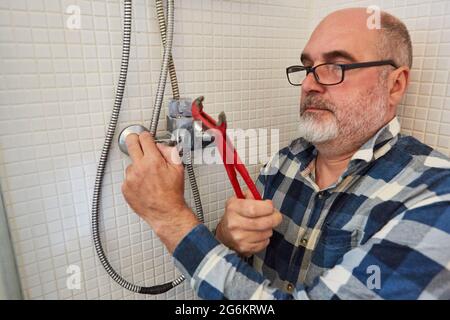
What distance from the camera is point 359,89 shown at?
0.65 m

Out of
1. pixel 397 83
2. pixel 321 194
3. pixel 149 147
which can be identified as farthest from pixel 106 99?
pixel 397 83

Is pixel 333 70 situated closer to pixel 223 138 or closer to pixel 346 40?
pixel 346 40

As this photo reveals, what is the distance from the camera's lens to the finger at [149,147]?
538 mm

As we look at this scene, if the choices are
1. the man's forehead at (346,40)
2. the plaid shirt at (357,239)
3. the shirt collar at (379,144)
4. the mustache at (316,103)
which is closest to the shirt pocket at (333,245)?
the plaid shirt at (357,239)

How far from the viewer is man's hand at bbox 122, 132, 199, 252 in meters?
0.53

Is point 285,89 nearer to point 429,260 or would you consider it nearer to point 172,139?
point 172,139

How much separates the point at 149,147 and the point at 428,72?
0.65 meters

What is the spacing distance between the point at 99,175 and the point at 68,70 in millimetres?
205

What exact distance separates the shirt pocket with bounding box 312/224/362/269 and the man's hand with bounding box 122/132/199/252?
269mm

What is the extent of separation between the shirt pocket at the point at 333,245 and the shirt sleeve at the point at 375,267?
8 centimetres

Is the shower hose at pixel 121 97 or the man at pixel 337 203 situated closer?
the man at pixel 337 203

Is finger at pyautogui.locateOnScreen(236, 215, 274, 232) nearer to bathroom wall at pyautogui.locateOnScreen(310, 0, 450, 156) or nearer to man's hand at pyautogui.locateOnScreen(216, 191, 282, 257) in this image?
man's hand at pyautogui.locateOnScreen(216, 191, 282, 257)

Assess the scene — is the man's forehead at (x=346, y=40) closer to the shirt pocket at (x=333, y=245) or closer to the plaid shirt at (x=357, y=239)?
the plaid shirt at (x=357, y=239)
